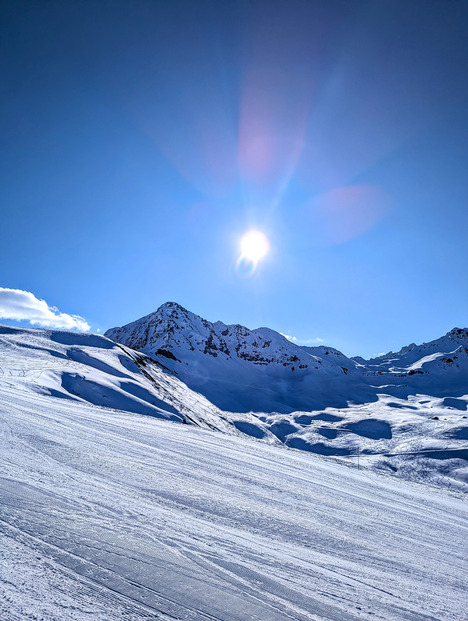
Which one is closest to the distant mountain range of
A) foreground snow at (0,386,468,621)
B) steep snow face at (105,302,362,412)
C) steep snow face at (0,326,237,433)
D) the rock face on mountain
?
steep snow face at (0,326,237,433)

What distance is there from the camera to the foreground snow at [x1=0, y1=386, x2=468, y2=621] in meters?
2.74

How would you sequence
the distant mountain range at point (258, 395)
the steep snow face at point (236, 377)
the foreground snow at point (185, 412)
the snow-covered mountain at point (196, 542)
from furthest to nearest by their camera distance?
the steep snow face at point (236, 377)
the distant mountain range at point (258, 395)
the foreground snow at point (185, 412)
the snow-covered mountain at point (196, 542)

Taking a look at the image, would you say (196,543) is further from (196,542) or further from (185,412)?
(185,412)

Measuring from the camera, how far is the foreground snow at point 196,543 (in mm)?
2736

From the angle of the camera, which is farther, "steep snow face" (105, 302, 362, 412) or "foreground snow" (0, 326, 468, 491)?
"steep snow face" (105, 302, 362, 412)

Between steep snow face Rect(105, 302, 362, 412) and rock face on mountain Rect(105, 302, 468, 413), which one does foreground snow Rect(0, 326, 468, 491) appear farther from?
rock face on mountain Rect(105, 302, 468, 413)

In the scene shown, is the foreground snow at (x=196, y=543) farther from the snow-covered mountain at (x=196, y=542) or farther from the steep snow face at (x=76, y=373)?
the steep snow face at (x=76, y=373)

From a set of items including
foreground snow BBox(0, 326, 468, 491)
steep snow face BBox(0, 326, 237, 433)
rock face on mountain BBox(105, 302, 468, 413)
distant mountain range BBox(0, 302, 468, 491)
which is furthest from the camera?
rock face on mountain BBox(105, 302, 468, 413)

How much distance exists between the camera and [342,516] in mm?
5926

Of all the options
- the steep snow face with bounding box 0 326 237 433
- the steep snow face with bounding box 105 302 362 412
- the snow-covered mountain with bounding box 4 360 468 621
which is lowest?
the snow-covered mountain with bounding box 4 360 468 621

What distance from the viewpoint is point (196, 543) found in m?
3.73

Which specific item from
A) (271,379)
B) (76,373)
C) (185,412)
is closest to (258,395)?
(271,379)

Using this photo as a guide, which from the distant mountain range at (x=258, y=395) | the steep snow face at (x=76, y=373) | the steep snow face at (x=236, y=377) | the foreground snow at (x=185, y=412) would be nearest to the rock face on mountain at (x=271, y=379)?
the steep snow face at (x=236, y=377)

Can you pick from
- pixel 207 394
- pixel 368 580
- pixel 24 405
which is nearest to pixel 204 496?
pixel 368 580
